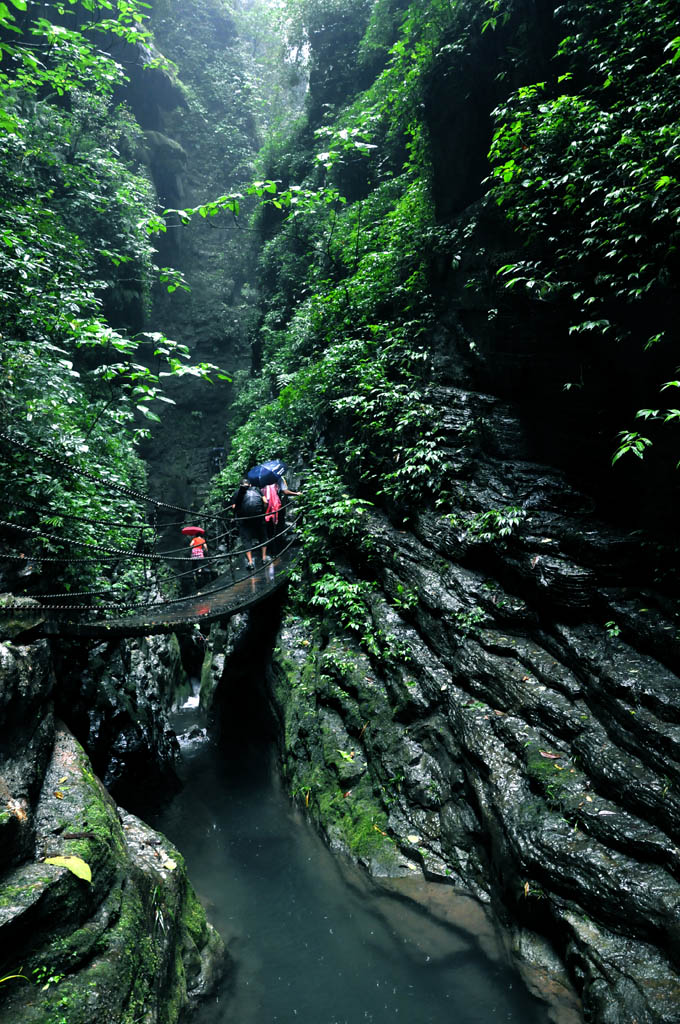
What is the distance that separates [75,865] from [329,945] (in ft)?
8.03

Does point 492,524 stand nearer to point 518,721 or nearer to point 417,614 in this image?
point 417,614

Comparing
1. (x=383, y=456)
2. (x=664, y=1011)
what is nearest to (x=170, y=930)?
(x=664, y=1011)

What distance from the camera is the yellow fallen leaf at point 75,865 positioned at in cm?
310

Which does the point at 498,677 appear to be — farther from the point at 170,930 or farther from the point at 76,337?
the point at 76,337

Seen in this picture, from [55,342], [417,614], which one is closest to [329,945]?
[417,614]

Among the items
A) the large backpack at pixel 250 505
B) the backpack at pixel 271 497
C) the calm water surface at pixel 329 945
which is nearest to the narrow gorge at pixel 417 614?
the calm water surface at pixel 329 945

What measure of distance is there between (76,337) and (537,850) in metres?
6.79

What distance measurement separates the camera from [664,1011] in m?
2.74

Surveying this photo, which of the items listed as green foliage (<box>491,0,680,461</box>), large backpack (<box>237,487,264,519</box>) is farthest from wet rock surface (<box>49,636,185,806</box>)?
green foliage (<box>491,0,680,461</box>)

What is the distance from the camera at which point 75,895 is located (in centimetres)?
306

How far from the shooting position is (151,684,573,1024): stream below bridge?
350cm

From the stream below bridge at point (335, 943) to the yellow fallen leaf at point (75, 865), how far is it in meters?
1.50

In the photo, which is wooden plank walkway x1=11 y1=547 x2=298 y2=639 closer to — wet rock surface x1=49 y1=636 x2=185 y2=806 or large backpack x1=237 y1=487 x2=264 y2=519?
wet rock surface x1=49 y1=636 x2=185 y2=806

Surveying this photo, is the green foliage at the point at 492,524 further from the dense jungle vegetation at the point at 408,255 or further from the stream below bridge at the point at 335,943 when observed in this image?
the stream below bridge at the point at 335,943
